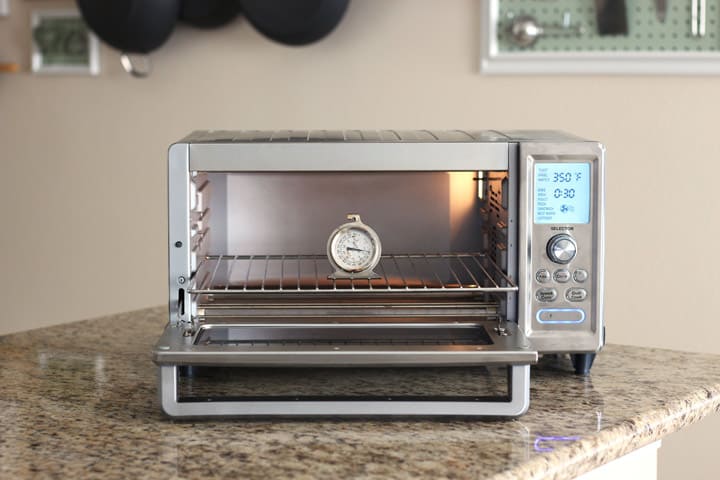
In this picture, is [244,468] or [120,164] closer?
[244,468]

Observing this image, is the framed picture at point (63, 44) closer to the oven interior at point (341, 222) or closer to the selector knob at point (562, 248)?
the oven interior at point (341, 222)

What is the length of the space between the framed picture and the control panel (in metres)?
2.02

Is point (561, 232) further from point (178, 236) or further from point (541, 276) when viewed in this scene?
point (178, 236)

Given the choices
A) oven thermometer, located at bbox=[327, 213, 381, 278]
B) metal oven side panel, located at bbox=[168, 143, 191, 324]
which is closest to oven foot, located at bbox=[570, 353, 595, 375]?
oven thermometer, located at bbox=[327, 213, 381, 278]

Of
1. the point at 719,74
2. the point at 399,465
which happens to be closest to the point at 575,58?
the point at 719,74

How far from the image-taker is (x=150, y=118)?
9.36ft

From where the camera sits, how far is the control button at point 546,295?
3.91 ft

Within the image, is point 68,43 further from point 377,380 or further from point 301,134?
point 377,380

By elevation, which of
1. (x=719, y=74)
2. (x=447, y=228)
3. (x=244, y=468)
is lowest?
(x=244, y=468)

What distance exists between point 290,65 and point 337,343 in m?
1.72

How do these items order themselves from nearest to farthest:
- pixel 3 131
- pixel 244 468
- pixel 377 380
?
pixel 244 468, pixel 377 380, pixel 3 131

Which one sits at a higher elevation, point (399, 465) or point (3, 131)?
point (3, 131)

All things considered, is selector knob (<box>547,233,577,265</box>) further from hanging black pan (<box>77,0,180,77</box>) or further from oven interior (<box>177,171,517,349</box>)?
hanging black pan (<box>77,0,180,77</box>)

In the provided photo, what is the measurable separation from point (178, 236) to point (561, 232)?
0.47 m
